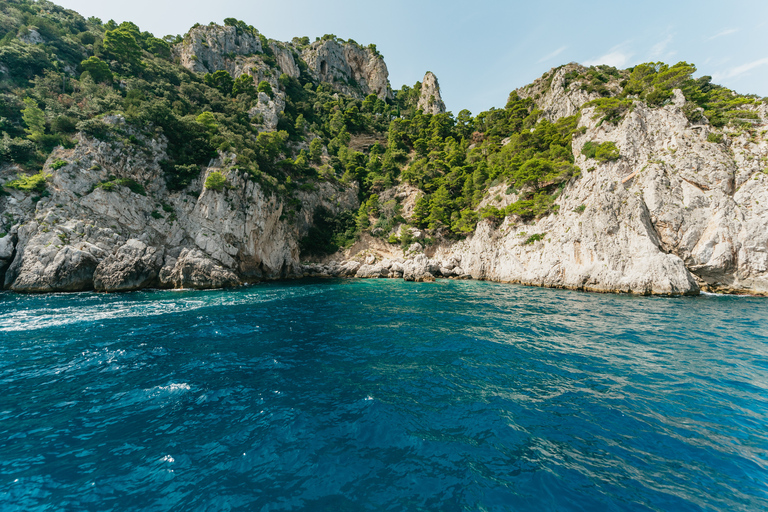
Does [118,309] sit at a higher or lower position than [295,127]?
lower

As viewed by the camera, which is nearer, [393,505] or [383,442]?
[393,505]

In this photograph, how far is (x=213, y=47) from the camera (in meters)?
57.0

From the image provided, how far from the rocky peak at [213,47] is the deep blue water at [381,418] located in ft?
210

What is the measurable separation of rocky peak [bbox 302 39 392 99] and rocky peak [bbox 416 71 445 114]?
1466 cm

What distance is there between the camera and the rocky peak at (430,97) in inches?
3031

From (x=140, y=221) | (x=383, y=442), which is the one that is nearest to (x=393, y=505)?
(x=383, y=442)

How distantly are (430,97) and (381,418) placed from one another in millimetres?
90420

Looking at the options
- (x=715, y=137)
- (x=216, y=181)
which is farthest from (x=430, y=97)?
(x=216, y=181)

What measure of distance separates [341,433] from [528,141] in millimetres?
47347

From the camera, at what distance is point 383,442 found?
5.08 metres

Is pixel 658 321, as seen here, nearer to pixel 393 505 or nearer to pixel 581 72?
pixel 393 505

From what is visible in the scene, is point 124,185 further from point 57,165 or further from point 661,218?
point 661,218

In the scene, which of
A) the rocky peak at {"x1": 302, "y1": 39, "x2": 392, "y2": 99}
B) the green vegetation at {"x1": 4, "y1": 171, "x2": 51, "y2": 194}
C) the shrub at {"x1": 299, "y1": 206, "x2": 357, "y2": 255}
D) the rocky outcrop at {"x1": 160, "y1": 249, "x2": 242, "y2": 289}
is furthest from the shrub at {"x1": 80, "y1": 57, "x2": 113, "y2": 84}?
the rocky peak at {"x1": 302, "y1": 39, "x2": 392, "y2": 99}

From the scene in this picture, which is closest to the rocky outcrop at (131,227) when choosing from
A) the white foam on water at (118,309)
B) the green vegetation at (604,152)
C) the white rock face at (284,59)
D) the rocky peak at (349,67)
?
the white foam on water at (118,309)
